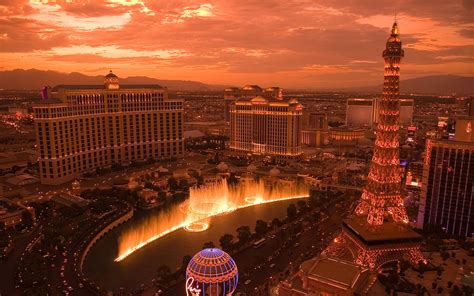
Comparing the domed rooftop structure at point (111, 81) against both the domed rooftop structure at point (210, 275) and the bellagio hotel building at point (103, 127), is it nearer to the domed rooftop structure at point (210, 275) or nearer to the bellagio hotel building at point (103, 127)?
→ the bellagio hotel building at point (103, 127)

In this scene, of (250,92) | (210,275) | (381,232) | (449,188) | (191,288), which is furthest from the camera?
(250,92)

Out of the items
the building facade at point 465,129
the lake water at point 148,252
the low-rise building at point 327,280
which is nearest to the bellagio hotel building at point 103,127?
the lake water at point 148,252

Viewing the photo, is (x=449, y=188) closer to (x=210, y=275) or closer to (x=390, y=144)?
(x=390, y=144)

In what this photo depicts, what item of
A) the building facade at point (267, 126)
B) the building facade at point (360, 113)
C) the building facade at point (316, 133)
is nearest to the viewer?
the building facade at point (267, 126)

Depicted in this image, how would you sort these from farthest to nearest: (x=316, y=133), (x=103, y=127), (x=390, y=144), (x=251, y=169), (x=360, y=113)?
1. (x=360, y=113)
2. (x=316, y=133)
3. (x=251, y=169)
4. (x=103, y=127)
5. (x=390, y=144)

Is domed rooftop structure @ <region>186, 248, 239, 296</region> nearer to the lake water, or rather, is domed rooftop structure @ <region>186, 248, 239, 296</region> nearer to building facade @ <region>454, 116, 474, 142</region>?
the lake water

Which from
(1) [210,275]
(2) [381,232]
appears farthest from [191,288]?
(2) [381,232]

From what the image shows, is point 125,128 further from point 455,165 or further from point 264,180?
point 455,165
